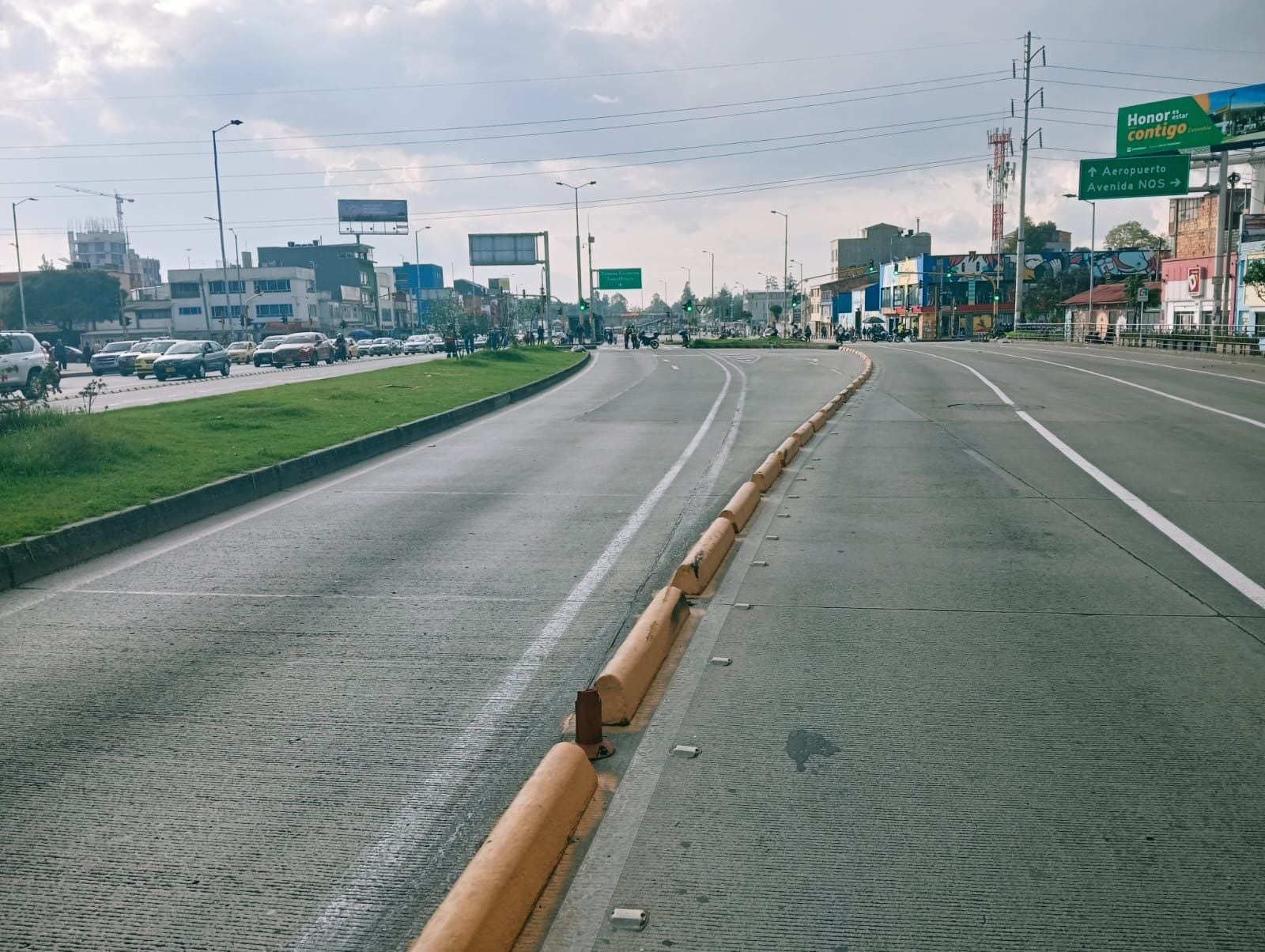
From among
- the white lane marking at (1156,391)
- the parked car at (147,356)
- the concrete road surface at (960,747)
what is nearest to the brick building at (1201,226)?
the white lane marking at (1156,391)

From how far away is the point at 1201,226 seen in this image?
6719 centimetres

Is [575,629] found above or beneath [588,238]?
beneath

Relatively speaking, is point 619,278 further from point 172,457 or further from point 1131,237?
point 172,457

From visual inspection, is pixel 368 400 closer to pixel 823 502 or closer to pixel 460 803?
pixel 823 502

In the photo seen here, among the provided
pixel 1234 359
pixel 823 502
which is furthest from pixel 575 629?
pixel 1234 359

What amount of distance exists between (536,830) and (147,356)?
152ft

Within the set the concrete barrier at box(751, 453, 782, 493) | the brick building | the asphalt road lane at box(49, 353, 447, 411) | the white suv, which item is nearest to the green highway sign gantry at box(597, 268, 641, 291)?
the brick building

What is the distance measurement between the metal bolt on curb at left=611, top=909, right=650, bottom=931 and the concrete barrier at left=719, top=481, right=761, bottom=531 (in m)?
5.79

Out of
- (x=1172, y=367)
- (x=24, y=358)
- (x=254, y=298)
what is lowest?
(x=1172, y=367)

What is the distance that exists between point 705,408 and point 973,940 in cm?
1972

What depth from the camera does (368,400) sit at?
23062mm

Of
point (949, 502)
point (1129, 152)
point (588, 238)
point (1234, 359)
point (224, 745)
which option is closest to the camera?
point (224, 745)

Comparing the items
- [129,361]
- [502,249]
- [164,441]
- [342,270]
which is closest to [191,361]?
[129,361]

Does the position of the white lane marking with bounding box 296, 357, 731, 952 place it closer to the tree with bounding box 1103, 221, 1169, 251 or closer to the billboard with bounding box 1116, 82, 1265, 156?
the billboard with bounding box 1116, 82, 1265, 156
